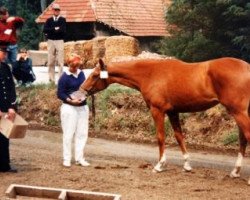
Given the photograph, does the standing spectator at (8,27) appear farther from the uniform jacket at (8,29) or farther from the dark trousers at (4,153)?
the dark trousers at (4,153)

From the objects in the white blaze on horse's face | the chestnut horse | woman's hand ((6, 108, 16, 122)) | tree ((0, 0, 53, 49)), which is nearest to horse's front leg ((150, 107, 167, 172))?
the chestnut horse

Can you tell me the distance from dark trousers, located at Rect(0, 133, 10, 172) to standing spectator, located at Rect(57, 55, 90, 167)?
44.0 inches

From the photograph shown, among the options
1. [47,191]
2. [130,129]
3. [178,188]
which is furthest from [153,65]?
[130,129]

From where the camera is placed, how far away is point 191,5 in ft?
64.4

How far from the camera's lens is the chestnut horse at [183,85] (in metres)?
10.7

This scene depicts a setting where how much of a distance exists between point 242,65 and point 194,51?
334 inches

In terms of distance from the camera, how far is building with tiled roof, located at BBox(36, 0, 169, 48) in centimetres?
2937

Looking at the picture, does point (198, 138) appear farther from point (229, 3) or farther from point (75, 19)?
point (75, 19)

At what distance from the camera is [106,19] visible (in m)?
29.4

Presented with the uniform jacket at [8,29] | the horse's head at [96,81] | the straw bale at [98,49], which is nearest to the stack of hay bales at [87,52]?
the straw bale at [98,49]

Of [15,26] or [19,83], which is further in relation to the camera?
[19,83]

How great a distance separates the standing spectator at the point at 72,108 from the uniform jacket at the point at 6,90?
38.8 inches

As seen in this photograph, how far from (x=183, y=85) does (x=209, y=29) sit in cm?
872

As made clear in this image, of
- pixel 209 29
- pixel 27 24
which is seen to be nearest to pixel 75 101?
pixel 209 29
